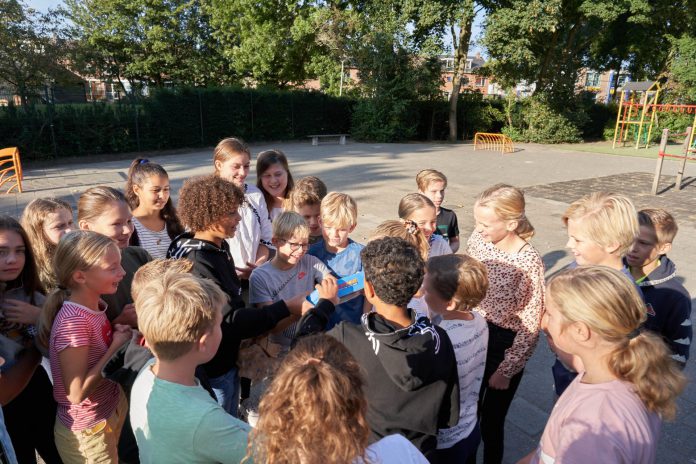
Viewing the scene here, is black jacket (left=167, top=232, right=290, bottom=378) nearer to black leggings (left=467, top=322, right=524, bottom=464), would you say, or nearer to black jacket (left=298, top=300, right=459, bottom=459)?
black jacket (left=298, top=300, right=459, bottom=459)

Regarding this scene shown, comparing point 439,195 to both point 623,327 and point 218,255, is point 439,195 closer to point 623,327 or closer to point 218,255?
point 218,255

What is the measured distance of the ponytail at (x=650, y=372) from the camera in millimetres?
1443

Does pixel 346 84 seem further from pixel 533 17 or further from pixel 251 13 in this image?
pixel 533 17

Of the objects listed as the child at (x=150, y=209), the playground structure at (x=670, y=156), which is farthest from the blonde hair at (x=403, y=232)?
the playground structure at (x=670, y=156)

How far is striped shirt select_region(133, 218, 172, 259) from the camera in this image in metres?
3.19

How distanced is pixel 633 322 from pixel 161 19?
35074 millimetres

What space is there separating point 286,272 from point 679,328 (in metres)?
2.18

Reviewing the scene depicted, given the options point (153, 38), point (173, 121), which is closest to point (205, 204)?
point (173, 121)

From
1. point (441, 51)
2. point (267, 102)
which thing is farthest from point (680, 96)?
point (267, 102)

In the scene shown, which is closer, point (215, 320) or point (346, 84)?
point (215, 320)

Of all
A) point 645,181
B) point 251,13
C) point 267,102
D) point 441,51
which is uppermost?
point 251,13

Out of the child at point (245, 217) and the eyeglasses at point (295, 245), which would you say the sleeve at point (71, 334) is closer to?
the eyeglasses at point (295, 245)

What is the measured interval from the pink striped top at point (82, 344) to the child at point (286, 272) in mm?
796

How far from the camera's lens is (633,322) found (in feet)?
5.08
